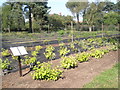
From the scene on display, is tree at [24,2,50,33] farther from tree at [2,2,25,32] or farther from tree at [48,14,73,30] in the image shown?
tree at [48,14,73,30]

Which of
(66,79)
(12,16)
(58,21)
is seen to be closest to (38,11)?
(12,16)

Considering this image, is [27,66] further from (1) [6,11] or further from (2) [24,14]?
(2) [24,14]

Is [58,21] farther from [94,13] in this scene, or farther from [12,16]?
[12,16]

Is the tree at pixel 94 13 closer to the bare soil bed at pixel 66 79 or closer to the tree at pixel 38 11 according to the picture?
the tree at pixel 38 11

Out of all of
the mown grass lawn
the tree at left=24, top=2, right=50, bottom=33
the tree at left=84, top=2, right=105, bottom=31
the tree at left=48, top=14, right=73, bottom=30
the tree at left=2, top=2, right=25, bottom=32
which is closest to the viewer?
the mown grass lawn

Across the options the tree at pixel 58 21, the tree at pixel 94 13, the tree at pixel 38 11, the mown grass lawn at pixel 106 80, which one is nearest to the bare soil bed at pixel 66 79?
the mown grass lawn at pixel 106 80

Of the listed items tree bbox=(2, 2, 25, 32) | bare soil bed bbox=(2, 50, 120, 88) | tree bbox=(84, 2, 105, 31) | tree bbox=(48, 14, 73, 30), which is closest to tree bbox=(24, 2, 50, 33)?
tree bbox=(2, 2, 25, 32)

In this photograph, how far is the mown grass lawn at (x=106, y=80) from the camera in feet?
8.75

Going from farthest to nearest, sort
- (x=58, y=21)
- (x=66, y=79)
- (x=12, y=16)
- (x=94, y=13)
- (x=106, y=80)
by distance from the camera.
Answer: (x=58, y=21) < (x=94, y=13) < (x=12, y=16) < (x=66, y=79) < (x=106, y=80)

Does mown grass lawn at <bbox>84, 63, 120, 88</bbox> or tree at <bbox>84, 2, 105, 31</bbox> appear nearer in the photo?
mown grass lawn at <bbox>84, 63, 120, 88</bbox>

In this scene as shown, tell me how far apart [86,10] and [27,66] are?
25.6 metres

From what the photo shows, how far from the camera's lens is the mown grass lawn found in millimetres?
2668

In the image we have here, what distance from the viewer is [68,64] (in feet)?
11.7

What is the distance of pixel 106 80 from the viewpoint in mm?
2898
